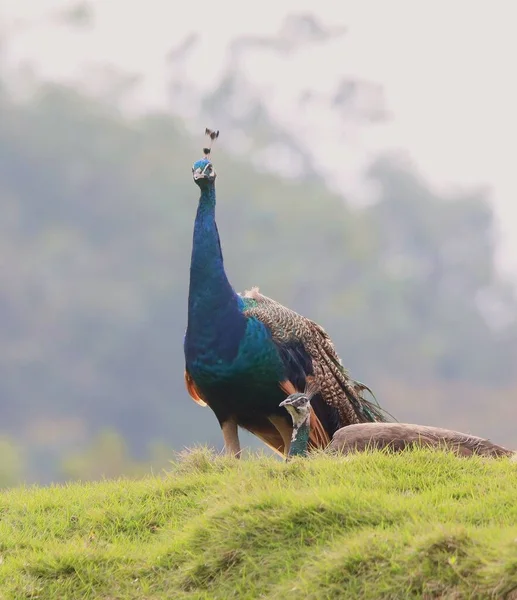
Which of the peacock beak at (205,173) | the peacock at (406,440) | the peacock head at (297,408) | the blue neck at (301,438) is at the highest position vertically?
the peacock beak at (205,173)

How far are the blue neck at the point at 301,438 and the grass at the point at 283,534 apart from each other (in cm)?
75

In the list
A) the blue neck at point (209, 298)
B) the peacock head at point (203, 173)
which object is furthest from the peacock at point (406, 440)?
the peacock head at point (203, 173)

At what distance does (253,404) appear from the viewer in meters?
10.7

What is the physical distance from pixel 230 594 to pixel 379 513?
45.9 inches

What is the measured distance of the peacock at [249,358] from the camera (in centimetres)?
1055

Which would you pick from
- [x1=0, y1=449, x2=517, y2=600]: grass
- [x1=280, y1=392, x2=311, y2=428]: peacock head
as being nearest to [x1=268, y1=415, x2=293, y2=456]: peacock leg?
[x1=280, y1=392, x2=311, y2=428]: peacock head

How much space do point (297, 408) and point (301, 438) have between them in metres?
0.29

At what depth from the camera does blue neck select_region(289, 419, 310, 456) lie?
32.7 ft

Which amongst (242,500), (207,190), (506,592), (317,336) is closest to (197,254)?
(207,190)

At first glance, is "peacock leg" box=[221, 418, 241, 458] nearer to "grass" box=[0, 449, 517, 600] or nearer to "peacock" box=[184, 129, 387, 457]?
"peacock" box=[184, 129, 387, 457]

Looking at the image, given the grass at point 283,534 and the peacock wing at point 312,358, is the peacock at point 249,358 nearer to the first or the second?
the peacock wing at point 312,358

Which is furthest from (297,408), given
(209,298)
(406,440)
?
(209,298)

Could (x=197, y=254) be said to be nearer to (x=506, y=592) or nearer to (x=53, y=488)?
(x=53, y=488)

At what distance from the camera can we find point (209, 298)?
10750 mm
